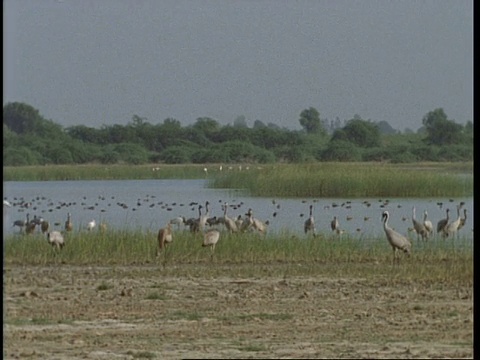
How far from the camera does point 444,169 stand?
3.93 meters

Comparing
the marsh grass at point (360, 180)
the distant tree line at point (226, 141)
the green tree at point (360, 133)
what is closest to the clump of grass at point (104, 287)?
the distant tree line at point (226, 141)

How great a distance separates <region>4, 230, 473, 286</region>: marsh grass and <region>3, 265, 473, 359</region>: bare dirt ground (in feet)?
0.11

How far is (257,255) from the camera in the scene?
3863 millimetres

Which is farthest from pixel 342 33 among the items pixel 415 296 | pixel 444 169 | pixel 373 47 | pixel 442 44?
pixel 415 296

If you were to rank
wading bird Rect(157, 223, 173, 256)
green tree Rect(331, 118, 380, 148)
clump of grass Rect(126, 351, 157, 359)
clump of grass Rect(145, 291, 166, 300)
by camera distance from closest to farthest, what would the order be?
1. clump of grass Rect(126, 351, 157, 359)
2. clump of grass Rect(145, 291, 166, 300)
3. wading bird Rect(157, 223, 173, 256)
4. green tree Rect(331, 118, 380, 148)

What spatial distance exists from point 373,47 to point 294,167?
2.07 ft

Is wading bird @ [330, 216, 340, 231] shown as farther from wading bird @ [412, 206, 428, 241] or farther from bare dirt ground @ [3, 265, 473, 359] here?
wading bird @ [412, 206, 428, 241]

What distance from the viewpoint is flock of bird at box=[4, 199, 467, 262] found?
3.72 metres

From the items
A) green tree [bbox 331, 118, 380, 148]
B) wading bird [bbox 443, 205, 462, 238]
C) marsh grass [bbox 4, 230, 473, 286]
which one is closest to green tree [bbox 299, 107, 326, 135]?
green tree [bbox 331, 118, 380, 148]

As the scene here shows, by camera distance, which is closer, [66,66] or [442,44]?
[66,66]

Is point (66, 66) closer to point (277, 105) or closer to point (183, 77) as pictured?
point (183, 77)

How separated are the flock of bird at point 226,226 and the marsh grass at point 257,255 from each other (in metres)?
0.03

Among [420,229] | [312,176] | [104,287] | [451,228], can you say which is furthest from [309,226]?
[104,287]

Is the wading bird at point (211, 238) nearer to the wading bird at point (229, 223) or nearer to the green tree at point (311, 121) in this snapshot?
the wading bird at point (229, 223)
